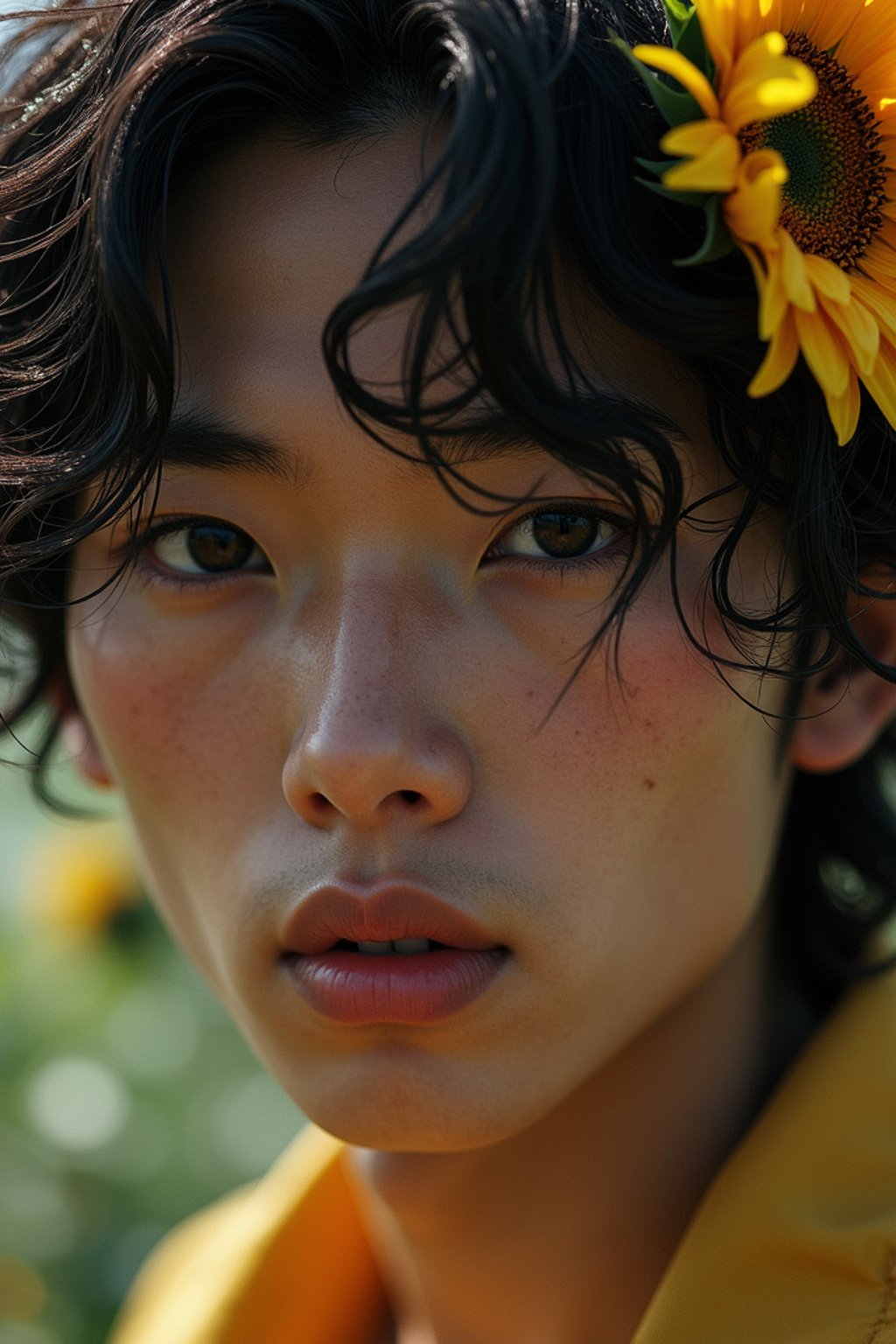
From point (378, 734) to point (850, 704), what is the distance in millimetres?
609

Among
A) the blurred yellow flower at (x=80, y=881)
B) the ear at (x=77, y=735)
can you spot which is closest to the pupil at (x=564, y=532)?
the ear at (x=77, y=735)

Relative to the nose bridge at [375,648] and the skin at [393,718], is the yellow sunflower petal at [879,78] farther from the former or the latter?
the nose bridge at [375,648]

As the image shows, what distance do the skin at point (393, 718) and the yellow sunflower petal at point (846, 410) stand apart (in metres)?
0.15

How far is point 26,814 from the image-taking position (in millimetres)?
3344

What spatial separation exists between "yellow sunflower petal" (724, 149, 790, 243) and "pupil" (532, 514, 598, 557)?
0.29 m

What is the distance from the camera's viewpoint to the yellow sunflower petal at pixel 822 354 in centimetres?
115

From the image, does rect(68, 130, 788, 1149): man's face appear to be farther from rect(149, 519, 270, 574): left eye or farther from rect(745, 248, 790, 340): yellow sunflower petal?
rect(745, 248, 790, 340): yellow sunflower petal

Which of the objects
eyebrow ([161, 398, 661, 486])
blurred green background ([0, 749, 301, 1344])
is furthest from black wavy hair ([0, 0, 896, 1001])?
blurred green background ([0, 749, 301, 1344])

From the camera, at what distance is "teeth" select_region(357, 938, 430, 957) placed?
134cm

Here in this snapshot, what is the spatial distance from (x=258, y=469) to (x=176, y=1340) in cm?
121

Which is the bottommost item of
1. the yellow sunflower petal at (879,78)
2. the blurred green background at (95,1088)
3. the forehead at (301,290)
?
the blurred green background at (95,1088)

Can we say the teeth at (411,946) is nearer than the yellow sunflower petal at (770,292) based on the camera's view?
No

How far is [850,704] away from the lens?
1.58 meters

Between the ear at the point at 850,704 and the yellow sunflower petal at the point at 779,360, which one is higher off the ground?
the yellow sunflower petal at the point at 779,360
